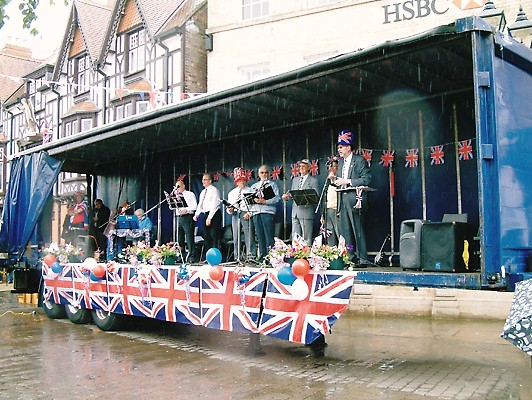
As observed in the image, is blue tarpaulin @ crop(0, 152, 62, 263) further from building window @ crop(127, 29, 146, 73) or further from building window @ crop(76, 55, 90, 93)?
building window @ crop(76, 55, 90, 93)

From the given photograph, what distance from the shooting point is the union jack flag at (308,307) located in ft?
21.9

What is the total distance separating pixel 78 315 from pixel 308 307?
5.54 m

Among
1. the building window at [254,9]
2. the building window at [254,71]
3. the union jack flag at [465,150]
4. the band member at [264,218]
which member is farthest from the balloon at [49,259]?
the building window at [254,9]

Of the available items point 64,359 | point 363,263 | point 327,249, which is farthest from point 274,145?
point 64,359

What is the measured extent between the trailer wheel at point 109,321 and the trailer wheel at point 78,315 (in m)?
0.61

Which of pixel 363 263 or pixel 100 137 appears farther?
pixel 100 137

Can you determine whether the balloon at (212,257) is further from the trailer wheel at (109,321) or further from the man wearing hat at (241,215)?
the trailer wheel at (109,321)

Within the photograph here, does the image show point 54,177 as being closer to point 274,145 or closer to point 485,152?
point 274,145

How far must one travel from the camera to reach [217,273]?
7.71m

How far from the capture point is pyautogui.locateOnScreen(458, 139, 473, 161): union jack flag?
28.6 feet

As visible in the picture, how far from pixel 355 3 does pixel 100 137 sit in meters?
8.54

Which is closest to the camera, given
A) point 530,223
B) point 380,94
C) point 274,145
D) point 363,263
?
point 530,223

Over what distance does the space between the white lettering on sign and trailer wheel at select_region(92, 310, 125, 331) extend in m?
10.3

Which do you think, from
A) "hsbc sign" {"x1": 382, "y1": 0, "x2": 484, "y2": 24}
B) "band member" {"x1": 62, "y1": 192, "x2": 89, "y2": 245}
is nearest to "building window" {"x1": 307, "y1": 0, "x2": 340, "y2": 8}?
"hsbc sign" {"x1": 382, "y1": 0, "x2": 484, "y2": 24}
